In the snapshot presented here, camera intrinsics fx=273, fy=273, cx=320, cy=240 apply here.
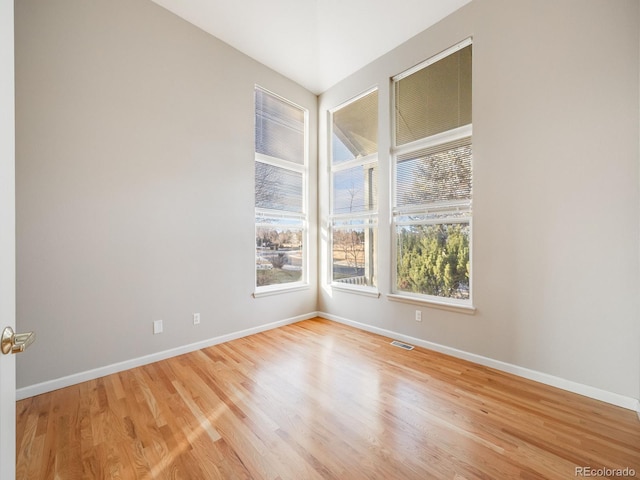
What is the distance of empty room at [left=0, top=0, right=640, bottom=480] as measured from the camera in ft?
5.42

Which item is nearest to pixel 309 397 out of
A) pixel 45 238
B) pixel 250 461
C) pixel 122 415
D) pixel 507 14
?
pixel 250 461

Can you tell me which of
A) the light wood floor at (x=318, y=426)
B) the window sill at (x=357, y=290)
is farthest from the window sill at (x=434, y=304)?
the light wood floor at (x=318, y=426)

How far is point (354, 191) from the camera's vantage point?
383 cm

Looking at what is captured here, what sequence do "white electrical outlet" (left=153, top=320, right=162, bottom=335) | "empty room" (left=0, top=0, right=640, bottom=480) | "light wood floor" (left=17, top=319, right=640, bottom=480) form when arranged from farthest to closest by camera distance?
"white electrical outlet" (left=153, top=320, right=162, bottom=335), "empty room" (left=0, top=0, right=640, bottom=480), "light wood floor" (left=17, top=319, right=640, bottom=480)

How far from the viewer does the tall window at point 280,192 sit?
360 cm

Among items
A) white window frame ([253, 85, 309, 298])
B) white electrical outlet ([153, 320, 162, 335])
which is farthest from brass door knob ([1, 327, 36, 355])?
white window frame ([253, 85, 309, 298])

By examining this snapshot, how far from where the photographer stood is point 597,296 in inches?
80.2

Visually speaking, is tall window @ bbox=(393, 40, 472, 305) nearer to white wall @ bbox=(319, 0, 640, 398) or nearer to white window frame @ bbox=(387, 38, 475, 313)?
white window frame @ bbox=(387, 38, 475, 313)

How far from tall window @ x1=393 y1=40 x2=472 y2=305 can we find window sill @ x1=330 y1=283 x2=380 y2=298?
280 mm

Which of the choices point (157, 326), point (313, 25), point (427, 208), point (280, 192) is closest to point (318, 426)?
point (157, 326)

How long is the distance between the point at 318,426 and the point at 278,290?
2.09 m

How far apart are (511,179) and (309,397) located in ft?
8.23

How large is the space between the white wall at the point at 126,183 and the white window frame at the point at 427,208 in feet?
5.80

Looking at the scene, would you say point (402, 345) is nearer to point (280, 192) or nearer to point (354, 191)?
point (354, 191)
